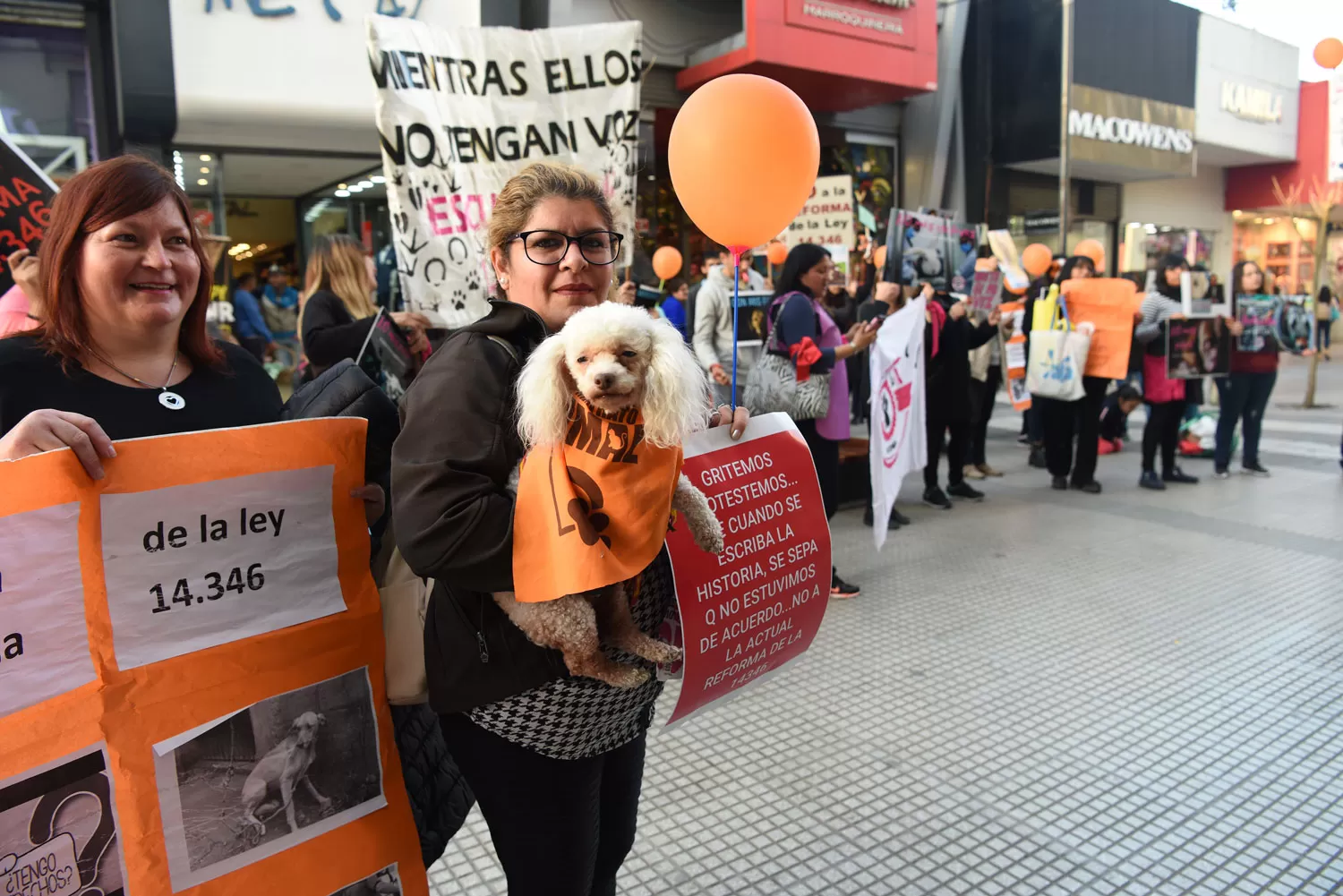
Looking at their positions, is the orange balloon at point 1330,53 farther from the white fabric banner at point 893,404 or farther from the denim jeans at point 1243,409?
the white fabric banner at point 893,404

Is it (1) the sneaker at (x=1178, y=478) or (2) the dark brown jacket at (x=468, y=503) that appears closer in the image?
(2) the dark brown jacket at (x=468, y=503)

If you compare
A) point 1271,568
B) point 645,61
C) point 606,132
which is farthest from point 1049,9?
point 606,132

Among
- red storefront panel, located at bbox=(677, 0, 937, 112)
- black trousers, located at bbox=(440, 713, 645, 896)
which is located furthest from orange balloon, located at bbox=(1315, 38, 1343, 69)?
black trousers, located at bbox=(440, 713, 645, 896)

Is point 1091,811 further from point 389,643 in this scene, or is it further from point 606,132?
point 606,132

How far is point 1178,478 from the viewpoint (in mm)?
7625

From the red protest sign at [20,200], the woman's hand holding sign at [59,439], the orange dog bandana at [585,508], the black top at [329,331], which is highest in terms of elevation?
the red protest sign at [20,200]

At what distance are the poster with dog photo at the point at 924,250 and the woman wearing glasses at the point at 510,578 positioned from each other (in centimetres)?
567

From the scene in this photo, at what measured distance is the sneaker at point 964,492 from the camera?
7172mm

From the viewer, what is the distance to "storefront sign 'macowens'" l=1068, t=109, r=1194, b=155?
14.4m

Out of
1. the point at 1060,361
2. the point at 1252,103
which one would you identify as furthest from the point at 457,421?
the point at 1252,103

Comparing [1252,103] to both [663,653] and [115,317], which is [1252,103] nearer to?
[663,653]

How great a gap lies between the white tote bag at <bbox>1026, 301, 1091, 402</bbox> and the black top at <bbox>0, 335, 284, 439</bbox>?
6.57m

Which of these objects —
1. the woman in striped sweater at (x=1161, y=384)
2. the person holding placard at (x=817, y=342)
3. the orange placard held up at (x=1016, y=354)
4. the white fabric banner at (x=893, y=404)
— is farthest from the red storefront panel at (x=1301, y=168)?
the person holding placard at (x=817, y=342)

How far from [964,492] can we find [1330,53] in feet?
21.3
